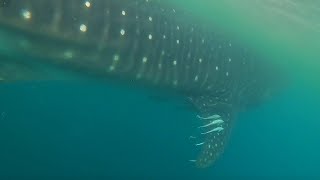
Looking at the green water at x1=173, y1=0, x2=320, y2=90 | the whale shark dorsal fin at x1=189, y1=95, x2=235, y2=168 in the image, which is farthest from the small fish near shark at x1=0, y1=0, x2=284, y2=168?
the green water at x1=173, y1=0, x2=320, y2=90

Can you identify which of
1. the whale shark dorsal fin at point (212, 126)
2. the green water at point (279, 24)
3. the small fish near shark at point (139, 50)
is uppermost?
the green water at point (279, 24)

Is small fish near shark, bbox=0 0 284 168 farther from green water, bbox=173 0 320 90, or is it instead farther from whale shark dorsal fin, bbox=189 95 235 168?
green water, bbox=173 0 320 90

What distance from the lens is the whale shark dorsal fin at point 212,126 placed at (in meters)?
9.10

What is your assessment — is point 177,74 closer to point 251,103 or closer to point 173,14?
point 173,14

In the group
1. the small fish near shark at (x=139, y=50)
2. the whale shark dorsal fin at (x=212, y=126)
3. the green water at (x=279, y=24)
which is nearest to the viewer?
the small fish near shark at (x=139, y=50)

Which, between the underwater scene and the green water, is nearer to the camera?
the underwater scene

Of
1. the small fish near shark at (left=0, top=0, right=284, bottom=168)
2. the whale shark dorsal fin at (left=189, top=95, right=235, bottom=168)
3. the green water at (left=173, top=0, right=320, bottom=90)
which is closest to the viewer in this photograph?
the small fish near shark at (left=0, top=0, right=284, bottom=168)

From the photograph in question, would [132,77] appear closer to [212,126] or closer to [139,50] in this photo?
[139,50]

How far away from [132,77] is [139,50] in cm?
45

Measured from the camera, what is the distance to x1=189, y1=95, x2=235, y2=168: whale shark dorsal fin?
9.10m

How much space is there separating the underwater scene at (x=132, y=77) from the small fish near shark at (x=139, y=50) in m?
→ 0.02

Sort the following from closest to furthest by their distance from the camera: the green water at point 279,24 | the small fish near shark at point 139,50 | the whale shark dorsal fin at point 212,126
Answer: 1. the small fish near shark at point 139,50
2. the whale shark dorsal fin at point 212,126
3. the green water at point 279,24

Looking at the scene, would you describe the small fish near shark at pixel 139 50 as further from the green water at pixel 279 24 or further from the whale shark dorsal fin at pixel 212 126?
the green water at pixel 279 24

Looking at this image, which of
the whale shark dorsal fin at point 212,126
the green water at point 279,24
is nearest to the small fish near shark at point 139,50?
the whale shark dorsal fin at point 212,126
